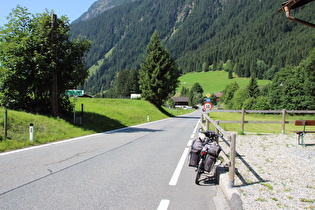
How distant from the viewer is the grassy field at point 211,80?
145m

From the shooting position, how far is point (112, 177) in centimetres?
559

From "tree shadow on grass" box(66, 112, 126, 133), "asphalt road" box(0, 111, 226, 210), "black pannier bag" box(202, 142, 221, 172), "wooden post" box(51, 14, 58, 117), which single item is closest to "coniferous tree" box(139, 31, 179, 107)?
"tree shadow on grass" box(66, 112, 126, 133)

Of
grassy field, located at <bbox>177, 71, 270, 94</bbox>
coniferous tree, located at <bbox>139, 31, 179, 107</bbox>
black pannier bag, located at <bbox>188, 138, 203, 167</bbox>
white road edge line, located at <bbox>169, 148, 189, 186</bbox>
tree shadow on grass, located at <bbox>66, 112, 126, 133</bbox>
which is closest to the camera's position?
white road edge line, located at <bbox>169, 148, 189, 186</bbox>

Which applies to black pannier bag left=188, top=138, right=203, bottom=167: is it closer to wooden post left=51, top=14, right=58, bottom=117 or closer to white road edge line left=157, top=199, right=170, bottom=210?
white road edge line left=157, top=199, right=170, bottom=210

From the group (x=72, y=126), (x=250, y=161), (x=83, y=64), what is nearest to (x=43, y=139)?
(x=72, y=126)

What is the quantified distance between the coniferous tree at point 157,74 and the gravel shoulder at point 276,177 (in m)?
32.6

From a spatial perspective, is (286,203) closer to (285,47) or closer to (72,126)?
(72,126)

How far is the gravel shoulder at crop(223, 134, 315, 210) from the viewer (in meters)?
4.09

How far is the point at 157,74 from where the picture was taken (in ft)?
136

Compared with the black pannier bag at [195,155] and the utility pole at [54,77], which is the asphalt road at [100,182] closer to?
the black pannier bag at [195,155]

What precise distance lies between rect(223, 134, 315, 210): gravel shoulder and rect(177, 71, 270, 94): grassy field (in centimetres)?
13156

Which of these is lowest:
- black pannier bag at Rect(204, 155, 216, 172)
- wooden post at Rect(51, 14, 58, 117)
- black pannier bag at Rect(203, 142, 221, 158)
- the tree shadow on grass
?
the tree shadow on grass

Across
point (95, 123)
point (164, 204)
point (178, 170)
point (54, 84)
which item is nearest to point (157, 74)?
point (95, 123)

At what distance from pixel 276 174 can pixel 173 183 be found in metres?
2.57
